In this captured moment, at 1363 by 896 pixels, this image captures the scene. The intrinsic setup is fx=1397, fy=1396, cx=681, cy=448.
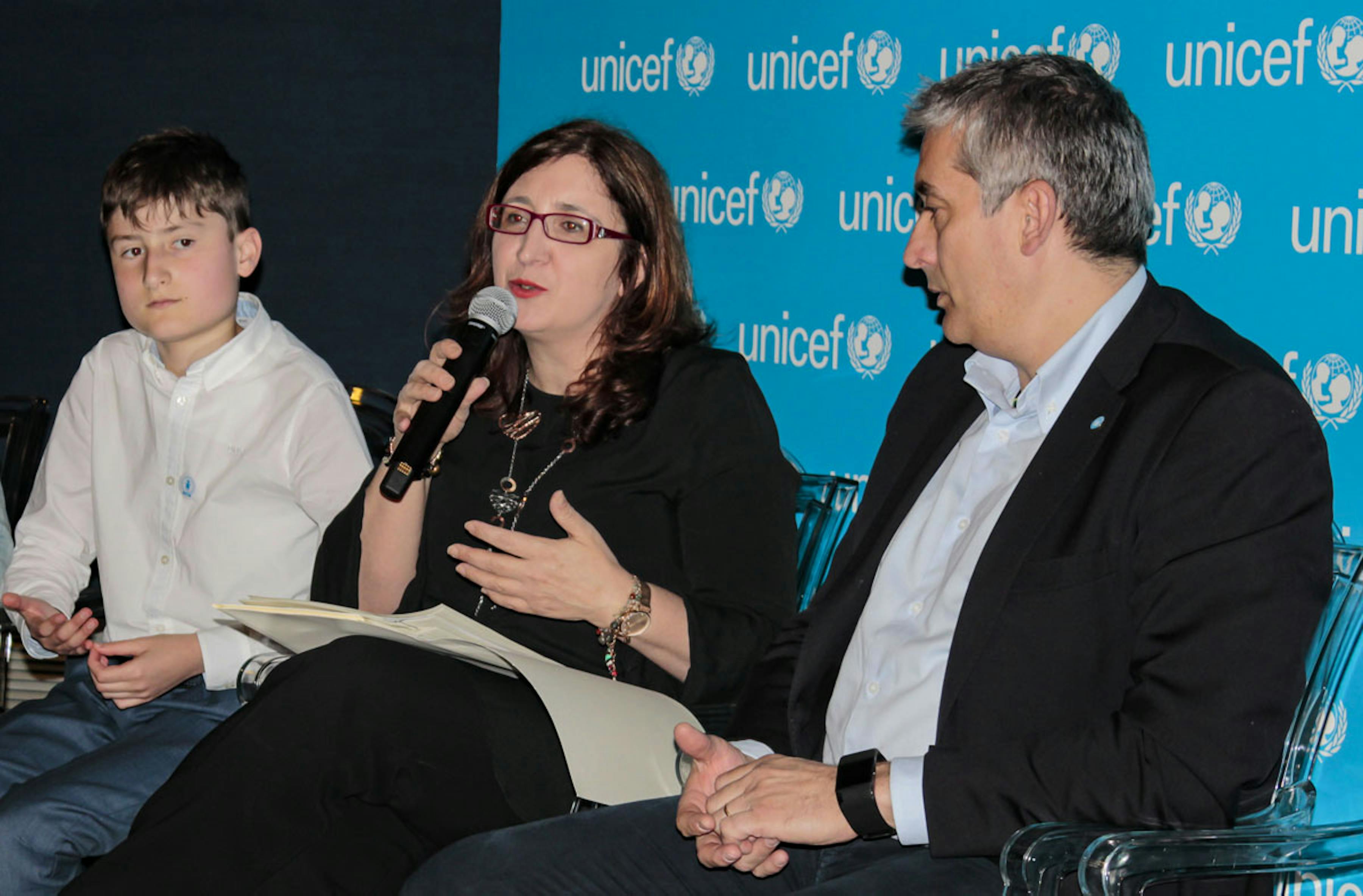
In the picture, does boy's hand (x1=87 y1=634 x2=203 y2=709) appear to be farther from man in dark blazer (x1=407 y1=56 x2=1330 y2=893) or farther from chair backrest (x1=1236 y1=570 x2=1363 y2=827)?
chair backrest (x1=1236 y1=570 x2=1363 y2=827)

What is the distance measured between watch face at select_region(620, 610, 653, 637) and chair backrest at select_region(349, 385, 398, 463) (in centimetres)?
100

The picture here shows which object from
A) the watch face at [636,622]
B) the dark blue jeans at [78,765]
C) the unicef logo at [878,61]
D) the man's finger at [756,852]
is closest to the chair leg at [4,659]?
the dark blue jeans at [78,765]

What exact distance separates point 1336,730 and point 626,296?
1.38m

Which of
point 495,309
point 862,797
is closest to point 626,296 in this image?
point 495,309

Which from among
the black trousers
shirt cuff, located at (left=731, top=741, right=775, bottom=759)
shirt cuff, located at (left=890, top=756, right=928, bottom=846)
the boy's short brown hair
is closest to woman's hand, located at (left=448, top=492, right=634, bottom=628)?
the black trousers

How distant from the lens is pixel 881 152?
2748 millimetres

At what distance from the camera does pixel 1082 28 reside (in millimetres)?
2459

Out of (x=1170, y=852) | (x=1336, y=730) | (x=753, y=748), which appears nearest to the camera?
(x=1170, y=852)

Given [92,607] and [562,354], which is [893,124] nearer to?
[562,354]

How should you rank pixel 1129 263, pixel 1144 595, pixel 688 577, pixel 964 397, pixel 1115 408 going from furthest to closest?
pixel 688 577 < pixel 964 397 < pixel 1129 263 < pixel 1115 408 < pixel 1144 595

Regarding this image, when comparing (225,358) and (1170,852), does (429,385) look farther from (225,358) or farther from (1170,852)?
(1170,852)

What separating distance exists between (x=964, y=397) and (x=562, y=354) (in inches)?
28.6

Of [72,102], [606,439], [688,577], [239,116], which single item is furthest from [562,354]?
[72,102]

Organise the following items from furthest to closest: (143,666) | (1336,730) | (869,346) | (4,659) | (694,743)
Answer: (4,659), (869,346), (143,666), (1336,730), (694,743)
